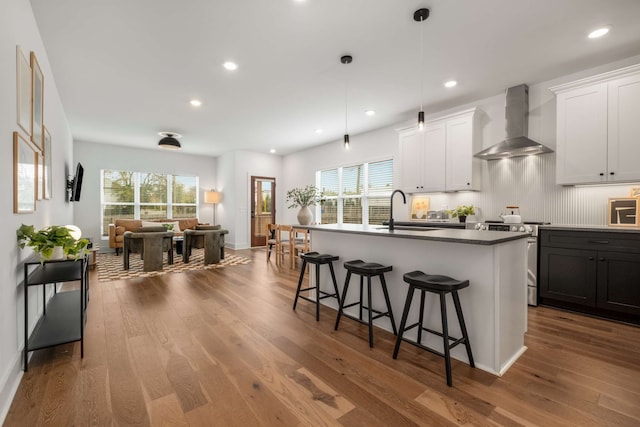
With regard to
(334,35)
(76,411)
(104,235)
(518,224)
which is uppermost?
(334,35)

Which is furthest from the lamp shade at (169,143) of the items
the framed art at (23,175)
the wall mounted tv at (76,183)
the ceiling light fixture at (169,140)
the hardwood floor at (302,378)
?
the hardwood floor at (302,378)

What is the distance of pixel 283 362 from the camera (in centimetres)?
217

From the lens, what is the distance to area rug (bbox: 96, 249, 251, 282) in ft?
16.1

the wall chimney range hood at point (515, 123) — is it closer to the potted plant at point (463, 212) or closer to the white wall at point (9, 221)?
the potted plant at point (463, 212)

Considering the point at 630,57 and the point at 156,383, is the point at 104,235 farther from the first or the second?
the point at 630,57

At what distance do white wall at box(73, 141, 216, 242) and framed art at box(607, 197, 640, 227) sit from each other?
8357mm

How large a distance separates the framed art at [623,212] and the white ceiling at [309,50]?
1609 millimetres

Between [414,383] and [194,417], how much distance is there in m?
1.33

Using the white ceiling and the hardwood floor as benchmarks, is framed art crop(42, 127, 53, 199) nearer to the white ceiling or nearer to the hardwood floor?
the white ceiling

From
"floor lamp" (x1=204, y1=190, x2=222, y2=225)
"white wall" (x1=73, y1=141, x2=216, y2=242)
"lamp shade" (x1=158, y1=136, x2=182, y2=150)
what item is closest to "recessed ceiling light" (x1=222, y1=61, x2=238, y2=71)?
"lamp shade" (x1=158, y1=136, x2=182, y2=150)

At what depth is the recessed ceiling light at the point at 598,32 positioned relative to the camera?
273cm

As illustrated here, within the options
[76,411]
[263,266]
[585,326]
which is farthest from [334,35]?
[263,266]

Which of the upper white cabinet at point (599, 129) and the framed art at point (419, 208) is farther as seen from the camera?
the framed art at point (419, 208)

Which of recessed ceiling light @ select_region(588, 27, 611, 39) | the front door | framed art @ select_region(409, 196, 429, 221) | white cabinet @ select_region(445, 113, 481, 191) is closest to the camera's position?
recessed ceiling light @ select_region(588, 27, 611, 39)
